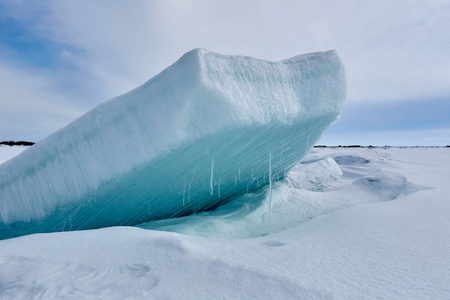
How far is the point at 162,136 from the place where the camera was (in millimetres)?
2021

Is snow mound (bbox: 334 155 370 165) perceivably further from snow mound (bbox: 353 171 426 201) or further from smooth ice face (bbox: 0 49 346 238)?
smooth ice face (bbox: 0 49 346 238)

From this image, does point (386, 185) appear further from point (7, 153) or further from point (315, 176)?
point (7, 153)

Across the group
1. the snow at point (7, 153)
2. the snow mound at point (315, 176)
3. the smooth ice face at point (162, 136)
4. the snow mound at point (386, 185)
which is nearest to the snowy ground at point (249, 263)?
the smooth ice face at point (162, 136)

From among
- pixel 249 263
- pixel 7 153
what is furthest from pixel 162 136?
pixel 7 153

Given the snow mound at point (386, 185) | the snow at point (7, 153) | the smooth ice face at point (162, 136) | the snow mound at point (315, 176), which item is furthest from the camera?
the snow at point (7, 153)

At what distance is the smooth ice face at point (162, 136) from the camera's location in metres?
2.04

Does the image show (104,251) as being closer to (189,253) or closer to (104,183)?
(189,253)

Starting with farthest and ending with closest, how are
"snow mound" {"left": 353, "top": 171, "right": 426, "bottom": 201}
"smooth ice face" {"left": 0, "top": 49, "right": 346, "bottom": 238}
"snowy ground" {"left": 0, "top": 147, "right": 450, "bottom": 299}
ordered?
"snow mound" {"left": 353, "top": 171, "right": 426, "bottom": 201}, "smooth ice face" {"left": 0, "top": 49, "right": 346, "bottom": 238}, "snowy ground" {"left": 0, "top": 147, "right": 450, "bottom": 299}

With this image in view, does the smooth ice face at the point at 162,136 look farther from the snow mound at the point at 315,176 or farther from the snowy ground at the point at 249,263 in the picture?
the snow mound at the point at 315,176

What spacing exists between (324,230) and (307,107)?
143cm

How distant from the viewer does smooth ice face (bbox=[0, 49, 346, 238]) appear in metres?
2.04

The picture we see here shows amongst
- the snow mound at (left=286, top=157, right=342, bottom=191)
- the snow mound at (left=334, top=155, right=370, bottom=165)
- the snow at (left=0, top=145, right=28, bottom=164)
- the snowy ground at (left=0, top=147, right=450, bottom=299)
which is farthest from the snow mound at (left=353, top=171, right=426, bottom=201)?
the snow at (left=0, top=145, right=28, bottom=164)

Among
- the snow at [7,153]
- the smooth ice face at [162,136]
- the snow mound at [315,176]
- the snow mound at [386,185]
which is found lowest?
the snow mound at [386,185]

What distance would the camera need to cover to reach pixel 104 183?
218cm
